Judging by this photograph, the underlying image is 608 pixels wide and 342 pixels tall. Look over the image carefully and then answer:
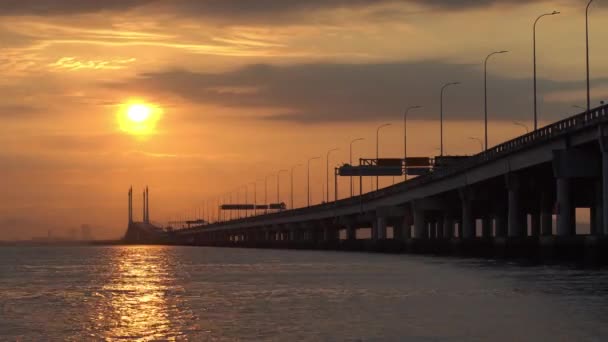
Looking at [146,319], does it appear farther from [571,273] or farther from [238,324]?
[571,273]

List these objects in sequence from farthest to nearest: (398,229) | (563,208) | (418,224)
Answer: (398,229) → (418,224) → (563,208)

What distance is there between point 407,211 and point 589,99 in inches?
2965

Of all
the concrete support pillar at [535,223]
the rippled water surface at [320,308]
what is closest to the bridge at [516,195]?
the concrete support pillar at [535,223]

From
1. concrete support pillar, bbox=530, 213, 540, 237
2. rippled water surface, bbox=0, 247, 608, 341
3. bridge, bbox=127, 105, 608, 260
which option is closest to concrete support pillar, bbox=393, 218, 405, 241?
bridge, bbox=127, 105, 608, 260

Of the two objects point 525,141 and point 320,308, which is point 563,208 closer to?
point 525,141

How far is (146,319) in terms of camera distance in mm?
41531

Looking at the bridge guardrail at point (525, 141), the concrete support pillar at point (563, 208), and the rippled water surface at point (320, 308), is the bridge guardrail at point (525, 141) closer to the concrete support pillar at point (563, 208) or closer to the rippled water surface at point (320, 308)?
the concrete support pillar at point (563, 208)

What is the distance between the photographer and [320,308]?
149ft

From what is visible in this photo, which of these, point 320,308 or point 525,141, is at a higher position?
point 525,141

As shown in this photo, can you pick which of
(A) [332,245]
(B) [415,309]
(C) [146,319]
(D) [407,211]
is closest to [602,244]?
(B) [415,309]

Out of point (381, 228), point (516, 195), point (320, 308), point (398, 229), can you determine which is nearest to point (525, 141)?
point (516, 195)

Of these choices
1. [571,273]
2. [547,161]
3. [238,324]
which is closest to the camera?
[238,324]

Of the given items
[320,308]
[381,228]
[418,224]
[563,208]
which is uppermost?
[563,208]

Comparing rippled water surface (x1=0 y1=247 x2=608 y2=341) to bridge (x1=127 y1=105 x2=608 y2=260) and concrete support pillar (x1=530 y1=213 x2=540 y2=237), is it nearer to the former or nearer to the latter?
bridge (x1=127 y1=105 x2=608 y2=260)
